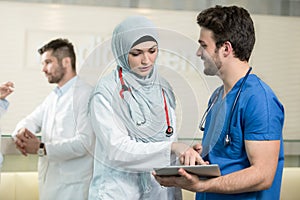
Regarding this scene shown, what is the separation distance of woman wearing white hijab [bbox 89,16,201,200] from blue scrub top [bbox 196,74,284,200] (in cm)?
9

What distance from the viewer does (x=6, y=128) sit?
2498 millimetres

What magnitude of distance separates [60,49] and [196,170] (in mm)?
1004

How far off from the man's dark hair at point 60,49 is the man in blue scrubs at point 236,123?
2.41 ft

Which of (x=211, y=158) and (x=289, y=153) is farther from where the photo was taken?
(x=289, y=153)

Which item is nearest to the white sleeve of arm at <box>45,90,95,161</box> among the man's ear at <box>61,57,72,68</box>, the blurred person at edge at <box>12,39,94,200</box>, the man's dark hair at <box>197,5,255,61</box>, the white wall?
the blurred person at edge at <box>12,39,94,200</box>

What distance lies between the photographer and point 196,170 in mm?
1764

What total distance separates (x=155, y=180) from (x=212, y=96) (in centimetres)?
32

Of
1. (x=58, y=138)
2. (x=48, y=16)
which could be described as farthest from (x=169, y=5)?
(x=58, y=138)

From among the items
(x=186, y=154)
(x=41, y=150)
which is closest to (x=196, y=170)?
(x=186, y=154)

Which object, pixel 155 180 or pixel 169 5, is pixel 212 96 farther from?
pixel 169 5

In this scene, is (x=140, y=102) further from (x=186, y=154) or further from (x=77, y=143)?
(x=77, y=143)

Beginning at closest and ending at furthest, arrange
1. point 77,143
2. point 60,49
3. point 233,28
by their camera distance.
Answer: point 233,28, point 77,143, point 60,49

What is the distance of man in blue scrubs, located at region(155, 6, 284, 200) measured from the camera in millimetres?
1779

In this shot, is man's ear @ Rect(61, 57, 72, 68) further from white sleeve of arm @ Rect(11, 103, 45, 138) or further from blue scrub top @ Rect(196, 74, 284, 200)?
blue scrub top @ Rect(196, 74, 284, 200)
